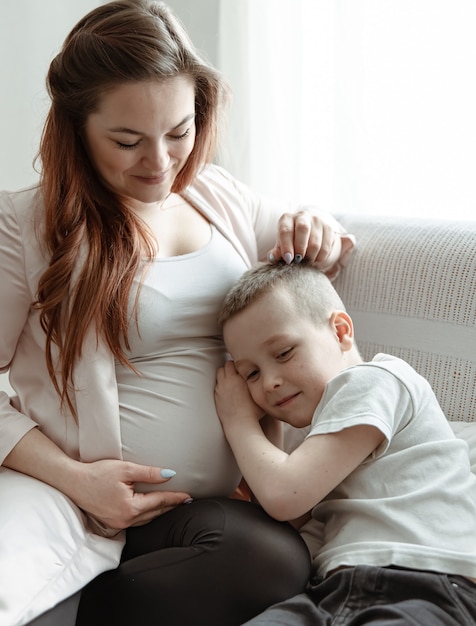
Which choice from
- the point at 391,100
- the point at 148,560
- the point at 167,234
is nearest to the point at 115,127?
the point at 167,234

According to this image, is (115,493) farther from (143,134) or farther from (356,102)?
(356,102)

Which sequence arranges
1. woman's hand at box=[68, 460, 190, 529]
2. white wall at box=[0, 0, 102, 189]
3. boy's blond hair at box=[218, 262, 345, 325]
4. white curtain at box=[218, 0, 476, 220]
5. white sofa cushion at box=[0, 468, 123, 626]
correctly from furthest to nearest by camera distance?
1. white wall at box=[0, 0, 102, 189]
2. white curtain at box=[218, 0, 476, 220]
3. boy's blond hair at box=[218, 262, 345, 325]
4. woman's hand at box=[68, 460, 190, 529]
5. white sofa cushion at box=[0, 468, 123, 626]

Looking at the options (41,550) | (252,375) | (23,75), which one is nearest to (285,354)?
(252,375)

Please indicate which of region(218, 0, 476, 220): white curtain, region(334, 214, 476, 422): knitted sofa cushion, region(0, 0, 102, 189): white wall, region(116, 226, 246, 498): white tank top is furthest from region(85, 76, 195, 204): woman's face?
region(0, 0, 102, 189): white wall

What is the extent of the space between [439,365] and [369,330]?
152mm

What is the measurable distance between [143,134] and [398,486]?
0.65m

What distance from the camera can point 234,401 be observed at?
134 centimetres

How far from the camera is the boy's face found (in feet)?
4.24

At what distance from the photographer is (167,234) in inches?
57.5

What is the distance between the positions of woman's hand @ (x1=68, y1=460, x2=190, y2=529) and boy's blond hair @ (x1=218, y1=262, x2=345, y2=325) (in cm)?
29

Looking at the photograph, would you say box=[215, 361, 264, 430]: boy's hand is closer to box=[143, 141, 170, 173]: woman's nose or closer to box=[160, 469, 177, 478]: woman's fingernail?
box=[160, 469, 177, 478]: woman's fingernail

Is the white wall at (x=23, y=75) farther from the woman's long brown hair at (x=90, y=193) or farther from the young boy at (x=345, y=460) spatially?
the young boy at (x=345, y=460)

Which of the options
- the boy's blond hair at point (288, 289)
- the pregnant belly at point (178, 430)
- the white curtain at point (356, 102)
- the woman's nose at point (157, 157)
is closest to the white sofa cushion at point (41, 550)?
the pregnant belly at point (178, 430)

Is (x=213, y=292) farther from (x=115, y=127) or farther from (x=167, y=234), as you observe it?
(x=115, y=127)
